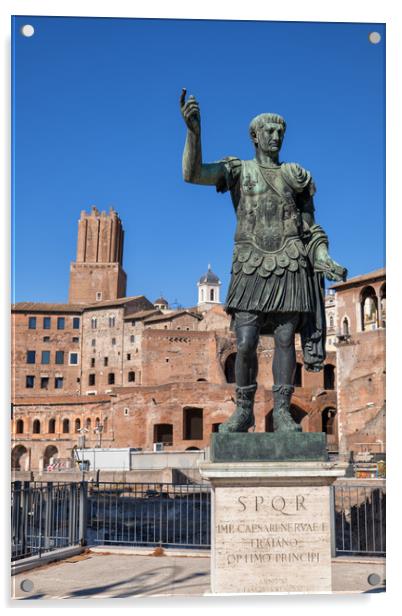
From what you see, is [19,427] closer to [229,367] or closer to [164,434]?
[164,434]

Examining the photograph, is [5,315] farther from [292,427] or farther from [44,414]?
[44,414]

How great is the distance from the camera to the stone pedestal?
4785 millimetres

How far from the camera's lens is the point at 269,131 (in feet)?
17.4

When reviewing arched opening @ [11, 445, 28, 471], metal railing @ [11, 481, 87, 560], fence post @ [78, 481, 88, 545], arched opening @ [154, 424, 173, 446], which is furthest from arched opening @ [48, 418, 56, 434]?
fence post @ [78, 481, 88, 545]

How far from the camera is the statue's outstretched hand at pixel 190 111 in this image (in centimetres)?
492

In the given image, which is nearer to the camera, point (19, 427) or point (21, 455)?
point (21, 455)

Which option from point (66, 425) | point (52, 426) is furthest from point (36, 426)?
point (66, 425)

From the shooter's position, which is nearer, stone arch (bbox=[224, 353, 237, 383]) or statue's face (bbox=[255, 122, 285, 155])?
statue's face (bbox=[255, 122, 285, 155])

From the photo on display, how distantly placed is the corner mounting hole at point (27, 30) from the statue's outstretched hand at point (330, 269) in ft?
9.71

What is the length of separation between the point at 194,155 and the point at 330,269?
1245 mm

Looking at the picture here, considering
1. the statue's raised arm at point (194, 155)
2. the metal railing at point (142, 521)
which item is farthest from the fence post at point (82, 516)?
the statue's raised arm at point (194, 155)

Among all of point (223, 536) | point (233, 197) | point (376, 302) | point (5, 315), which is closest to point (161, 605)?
point (223, 536)

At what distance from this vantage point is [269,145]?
5.35m

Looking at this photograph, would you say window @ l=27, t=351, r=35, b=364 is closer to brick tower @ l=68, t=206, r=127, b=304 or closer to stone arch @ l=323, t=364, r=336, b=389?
brick tower @ l=68, t=206, r=127, b=304
